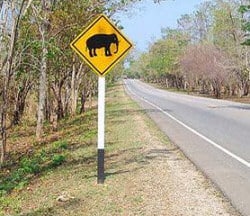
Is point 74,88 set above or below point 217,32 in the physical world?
below

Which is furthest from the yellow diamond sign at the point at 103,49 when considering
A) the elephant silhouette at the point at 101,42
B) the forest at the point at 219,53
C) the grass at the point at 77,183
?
the forest at the point at 219,53

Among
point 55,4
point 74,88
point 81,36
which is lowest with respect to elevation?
point 74,88

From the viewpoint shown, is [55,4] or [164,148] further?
[55,4]

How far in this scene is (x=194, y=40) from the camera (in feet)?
356

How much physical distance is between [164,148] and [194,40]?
3766 inches

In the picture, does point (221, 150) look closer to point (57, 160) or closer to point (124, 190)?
point (57, 160)

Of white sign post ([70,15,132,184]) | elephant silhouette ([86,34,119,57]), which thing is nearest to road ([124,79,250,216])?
white sign post ([70,15,132,184])

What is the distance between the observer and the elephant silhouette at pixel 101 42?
954cm

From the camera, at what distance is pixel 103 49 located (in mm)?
9633

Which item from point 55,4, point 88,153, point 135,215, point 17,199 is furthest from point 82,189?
point 55,4

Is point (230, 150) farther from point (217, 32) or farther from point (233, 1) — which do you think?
point (217, 32)

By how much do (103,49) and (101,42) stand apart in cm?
18

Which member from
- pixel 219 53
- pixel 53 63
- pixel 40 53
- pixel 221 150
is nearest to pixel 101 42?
pixel 221 150

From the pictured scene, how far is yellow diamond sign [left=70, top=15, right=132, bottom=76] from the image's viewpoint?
31.8 feet
